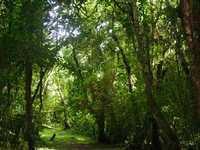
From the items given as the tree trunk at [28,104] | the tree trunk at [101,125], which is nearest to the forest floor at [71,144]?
the tree trunk at [101,125]

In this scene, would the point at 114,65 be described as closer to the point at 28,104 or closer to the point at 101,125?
the point at 101,125

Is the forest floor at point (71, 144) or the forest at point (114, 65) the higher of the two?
the forest at point (114, 65)

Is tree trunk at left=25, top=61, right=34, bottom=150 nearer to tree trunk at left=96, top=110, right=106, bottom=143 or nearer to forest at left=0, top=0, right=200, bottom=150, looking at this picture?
forest at left=0, top=0, right=200, bottom=150

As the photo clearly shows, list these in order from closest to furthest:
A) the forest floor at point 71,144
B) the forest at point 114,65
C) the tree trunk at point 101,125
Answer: the forest at point 114,65 → the forest floor at point 71,144 → the tree trunk at point 101,125

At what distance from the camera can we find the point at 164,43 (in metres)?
25.5

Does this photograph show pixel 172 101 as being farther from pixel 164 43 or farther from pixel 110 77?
pixel 110 77

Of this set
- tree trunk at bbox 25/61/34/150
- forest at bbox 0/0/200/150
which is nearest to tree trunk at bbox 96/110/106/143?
forest at bbox 0/0/200/150

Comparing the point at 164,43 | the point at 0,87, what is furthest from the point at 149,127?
the point at 0,87

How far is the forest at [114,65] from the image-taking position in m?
17.9

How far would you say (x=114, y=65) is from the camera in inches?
1457

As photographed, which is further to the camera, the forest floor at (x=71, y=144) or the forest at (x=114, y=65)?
the forest floor at (x=71, y=144)

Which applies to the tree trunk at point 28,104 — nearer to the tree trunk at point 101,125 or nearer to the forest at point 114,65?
the forest at point 114,65

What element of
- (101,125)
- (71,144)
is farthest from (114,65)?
(71,144)

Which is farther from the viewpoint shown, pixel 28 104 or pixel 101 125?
pixel 101 125
